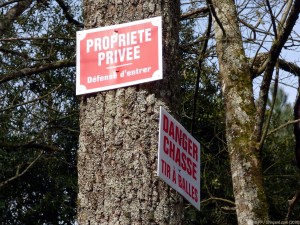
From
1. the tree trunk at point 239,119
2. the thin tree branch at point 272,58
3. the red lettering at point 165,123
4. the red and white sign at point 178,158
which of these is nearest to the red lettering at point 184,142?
the red and white sign at point 178,158

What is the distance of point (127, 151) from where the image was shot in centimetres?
249

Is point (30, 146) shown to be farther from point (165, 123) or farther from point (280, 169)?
point (165, 123)

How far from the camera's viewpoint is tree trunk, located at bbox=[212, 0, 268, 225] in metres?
5.02

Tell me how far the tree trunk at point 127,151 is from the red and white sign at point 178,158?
0.16ft

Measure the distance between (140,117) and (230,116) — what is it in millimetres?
3080

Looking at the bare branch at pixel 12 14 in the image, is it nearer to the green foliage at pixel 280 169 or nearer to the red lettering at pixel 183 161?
the green foliage at pixel 280 169

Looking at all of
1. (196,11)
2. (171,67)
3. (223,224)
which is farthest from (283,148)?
(171,67)

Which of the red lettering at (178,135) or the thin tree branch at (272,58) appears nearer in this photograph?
the red lettering at (178,135)

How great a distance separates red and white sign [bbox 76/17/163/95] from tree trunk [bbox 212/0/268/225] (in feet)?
6.97

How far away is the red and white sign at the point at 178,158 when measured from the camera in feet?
7.97

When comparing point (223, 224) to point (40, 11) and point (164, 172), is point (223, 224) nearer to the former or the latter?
point (40, 11)

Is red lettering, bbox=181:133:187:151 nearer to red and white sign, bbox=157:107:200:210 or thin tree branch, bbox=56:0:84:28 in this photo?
red and white sign, bbox=157:107:200:210

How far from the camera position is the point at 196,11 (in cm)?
715

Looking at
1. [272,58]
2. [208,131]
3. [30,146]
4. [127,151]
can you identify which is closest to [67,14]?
[30,146]
